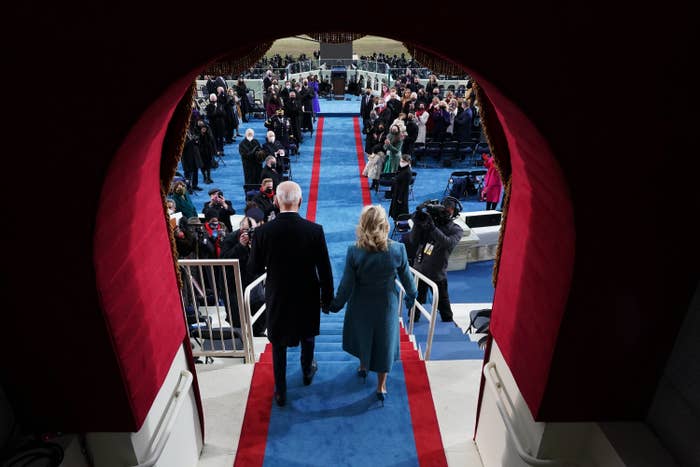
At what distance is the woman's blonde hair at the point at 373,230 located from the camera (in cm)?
304

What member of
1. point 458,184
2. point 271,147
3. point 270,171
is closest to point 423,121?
point 458,184

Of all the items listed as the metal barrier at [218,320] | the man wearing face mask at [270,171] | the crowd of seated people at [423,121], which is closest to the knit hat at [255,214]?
the metal barrier at [218,320]

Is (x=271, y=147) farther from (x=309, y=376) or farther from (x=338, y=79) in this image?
(x=338, y=79)

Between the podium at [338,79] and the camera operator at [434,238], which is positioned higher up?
the podium at [338,79]

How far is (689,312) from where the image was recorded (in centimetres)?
210

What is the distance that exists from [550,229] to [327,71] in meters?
22.9

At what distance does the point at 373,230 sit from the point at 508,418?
4.45ft

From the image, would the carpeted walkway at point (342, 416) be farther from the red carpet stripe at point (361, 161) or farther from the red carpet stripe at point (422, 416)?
the red carpet stripe at point (361, 161)

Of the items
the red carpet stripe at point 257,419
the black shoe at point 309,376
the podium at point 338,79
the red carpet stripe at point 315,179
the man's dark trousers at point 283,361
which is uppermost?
the podium at point 338,79

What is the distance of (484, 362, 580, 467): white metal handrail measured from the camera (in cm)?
246

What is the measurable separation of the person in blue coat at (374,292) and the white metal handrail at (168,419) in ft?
3.51

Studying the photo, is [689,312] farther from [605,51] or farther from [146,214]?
[146,214]

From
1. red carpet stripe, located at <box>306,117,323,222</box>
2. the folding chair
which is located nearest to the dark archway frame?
red carpet stripe, located at <box>306,117,323,222</box>

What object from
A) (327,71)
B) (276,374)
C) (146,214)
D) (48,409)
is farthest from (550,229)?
(327,71)
